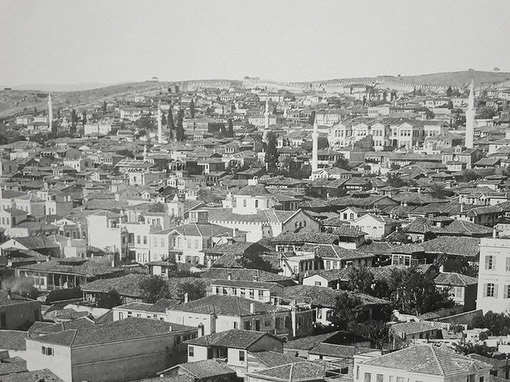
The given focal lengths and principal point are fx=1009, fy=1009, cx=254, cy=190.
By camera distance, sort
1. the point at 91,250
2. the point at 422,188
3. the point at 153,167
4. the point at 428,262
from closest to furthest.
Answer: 1. the point at 428,262
2. the point at 91,250
3. the point at 422,188
4. the point at 153,167

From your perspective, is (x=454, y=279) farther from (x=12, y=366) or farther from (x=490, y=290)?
(x=12, y=366)

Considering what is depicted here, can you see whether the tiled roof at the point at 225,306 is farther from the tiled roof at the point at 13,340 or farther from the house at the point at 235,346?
the tiled roof at the point at 13,340

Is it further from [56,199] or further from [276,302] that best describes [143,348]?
[56,199]

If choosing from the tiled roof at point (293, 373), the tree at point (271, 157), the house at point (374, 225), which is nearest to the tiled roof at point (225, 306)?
the tiled roof at point (293, 373)

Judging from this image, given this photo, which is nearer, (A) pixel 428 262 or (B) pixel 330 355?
(B) pixel 330 355

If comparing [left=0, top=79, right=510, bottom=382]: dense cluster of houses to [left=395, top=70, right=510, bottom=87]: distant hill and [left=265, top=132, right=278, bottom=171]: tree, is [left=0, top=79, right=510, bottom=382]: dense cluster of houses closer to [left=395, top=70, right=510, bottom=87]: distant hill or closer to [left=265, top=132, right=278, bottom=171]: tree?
[left=265, top=132, right=278, bottom=171]: tree

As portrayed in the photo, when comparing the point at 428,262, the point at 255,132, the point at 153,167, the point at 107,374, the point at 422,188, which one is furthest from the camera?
the point at 255,132

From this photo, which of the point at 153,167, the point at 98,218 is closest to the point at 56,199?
the point at 98,218

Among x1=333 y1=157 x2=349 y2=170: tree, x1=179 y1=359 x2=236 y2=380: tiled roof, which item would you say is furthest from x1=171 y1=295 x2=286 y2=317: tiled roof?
x1=333 y1=157 x2=349 y2=170: tree
